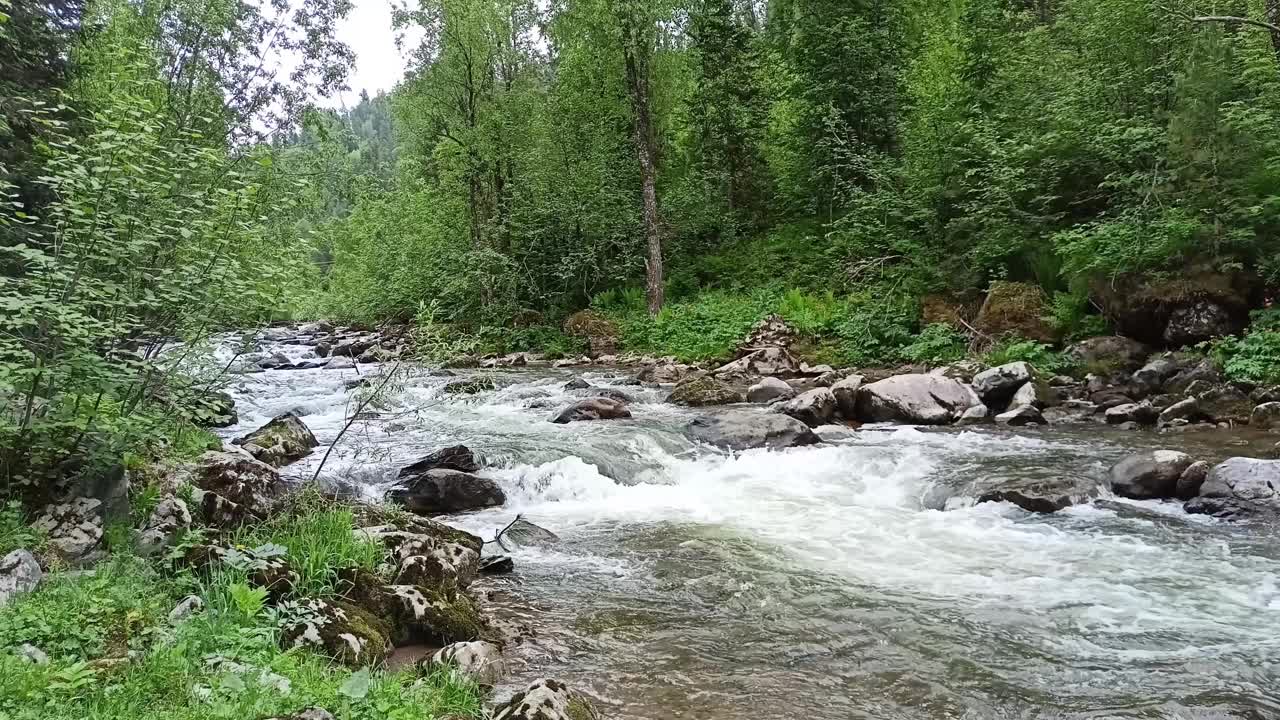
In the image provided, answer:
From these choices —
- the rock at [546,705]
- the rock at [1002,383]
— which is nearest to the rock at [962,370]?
the rock at [1002,383]

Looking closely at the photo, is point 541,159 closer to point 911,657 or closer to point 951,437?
point 951,437

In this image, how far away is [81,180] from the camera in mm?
5484

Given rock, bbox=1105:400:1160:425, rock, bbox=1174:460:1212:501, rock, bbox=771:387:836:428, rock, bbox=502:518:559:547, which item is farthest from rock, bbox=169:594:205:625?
rock, bbox=1105:400:1160:425

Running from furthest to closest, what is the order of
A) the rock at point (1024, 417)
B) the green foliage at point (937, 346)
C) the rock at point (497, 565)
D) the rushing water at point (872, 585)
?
the green foliage at point (937, 346) < the rock at point (1024, 417) < the rock at point (497, 565) < the rushing water at point (872, 585)

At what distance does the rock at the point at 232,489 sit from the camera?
683cm

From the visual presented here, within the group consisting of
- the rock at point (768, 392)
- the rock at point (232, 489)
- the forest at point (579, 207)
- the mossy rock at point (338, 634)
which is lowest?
the rock at point (768, 392)

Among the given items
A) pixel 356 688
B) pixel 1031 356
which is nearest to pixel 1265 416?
pixel 1031 356

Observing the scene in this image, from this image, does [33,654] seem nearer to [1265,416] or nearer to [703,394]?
[703,394]

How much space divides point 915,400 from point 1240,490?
18.8 feet

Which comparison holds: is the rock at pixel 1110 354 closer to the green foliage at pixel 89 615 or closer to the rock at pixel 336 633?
the rock at pixel 336 633

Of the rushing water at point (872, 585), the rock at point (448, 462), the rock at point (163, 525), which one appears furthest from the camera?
the rock at point (448, 462)

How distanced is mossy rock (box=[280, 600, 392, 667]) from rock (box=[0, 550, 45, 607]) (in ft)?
4.99

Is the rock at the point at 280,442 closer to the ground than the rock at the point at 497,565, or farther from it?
farther from it

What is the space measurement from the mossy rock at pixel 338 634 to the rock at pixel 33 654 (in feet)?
4.11
